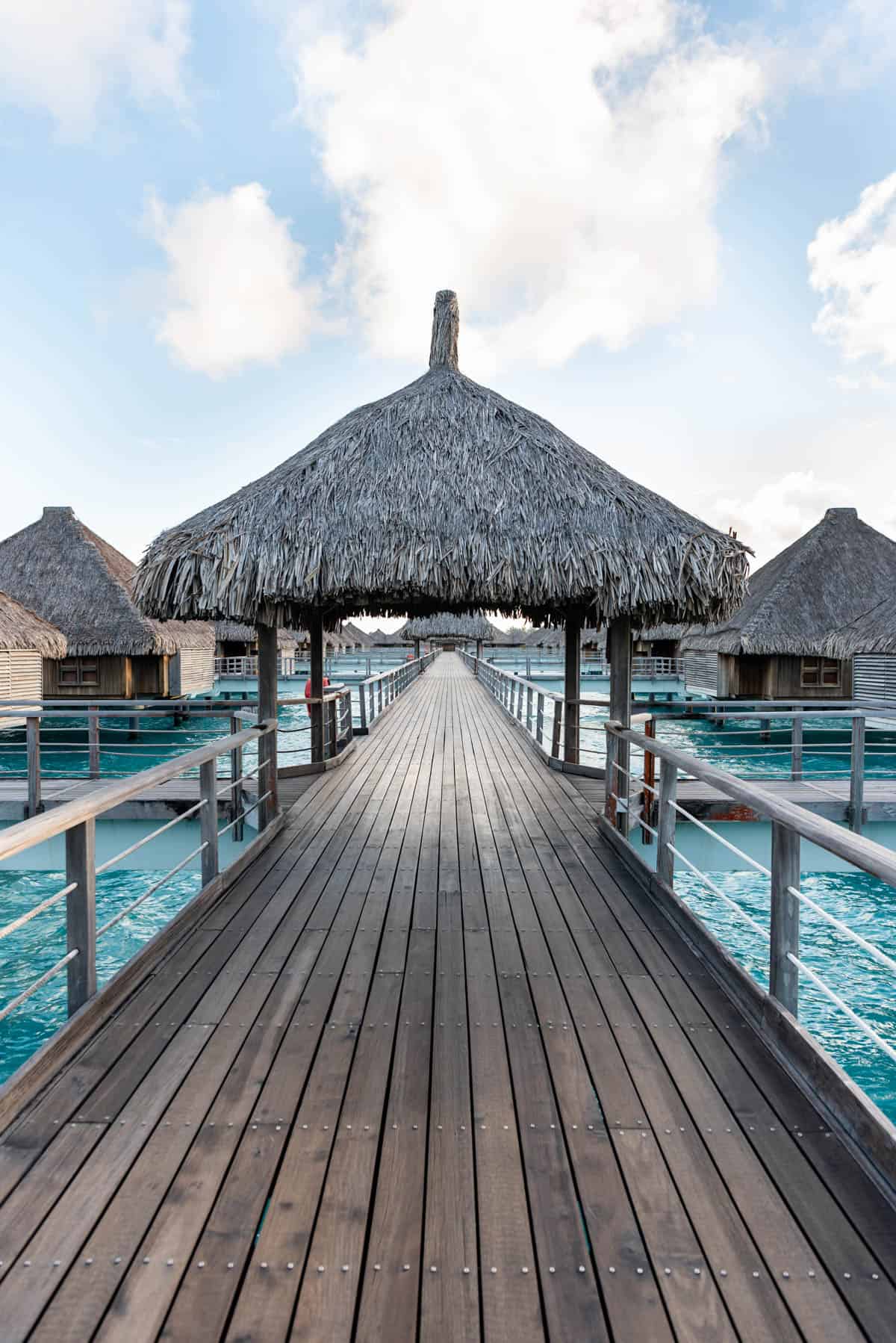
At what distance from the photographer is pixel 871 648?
12742mm

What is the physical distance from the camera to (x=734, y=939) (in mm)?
4941

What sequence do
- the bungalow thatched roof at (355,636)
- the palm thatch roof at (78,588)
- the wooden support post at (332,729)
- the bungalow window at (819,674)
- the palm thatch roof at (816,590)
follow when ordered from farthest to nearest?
the bungalow thatched roof at (355,636) < the bungalow window at (819,674) < the palm thatch roof at (816,590) < the palm thatch roof at (78,588) < the wooden support post at (332,729)

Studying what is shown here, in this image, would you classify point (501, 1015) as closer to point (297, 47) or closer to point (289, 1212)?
point (289, 1212)

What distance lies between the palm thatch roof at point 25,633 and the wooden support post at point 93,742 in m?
7.76

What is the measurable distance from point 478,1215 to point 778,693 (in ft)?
57.7

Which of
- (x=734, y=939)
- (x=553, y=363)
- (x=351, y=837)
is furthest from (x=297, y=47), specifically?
(x=734, y=939)

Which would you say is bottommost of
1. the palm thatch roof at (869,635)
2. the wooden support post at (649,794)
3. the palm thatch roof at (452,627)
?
the wooden support post at (649,794)

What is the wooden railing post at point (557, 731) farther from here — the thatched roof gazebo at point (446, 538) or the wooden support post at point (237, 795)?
the wooden support post at point (237, 795)

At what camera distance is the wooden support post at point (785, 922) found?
2152 mm

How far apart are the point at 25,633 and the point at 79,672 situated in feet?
11.9

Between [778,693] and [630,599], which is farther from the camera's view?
[778,693]

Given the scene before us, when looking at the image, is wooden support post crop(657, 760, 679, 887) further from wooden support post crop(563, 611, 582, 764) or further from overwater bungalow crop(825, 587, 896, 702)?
overwater bungalow crop(825, 587, 896, 702)

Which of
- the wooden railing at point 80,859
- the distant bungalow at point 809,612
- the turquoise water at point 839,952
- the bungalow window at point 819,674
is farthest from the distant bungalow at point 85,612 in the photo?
the bungalow window at point 819,674

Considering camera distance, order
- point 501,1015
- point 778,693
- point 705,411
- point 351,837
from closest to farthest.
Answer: point 501,1015 → point 351,837 → point 705,411 → point 778,693
